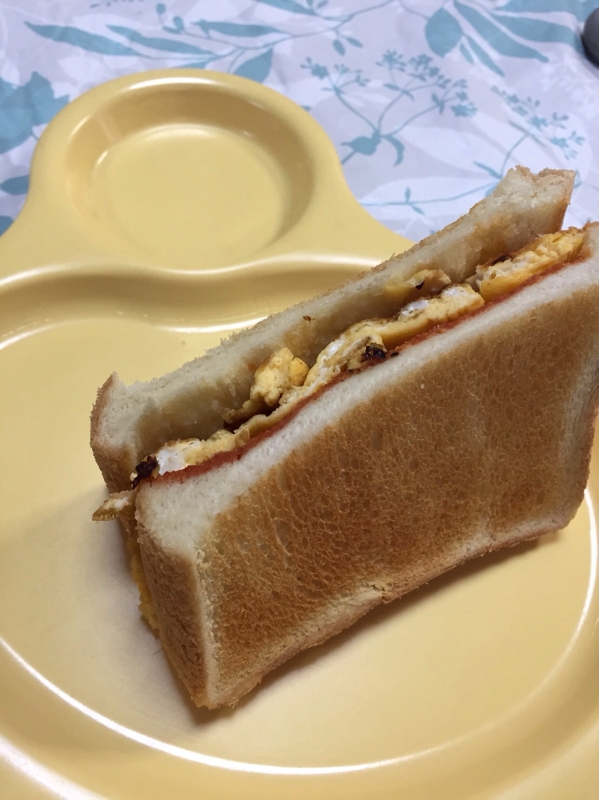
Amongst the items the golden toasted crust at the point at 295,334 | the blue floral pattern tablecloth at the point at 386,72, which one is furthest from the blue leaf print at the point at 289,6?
the golden toasted crust at the point at 295,334

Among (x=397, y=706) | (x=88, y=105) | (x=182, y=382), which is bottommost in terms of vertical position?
(x=397, y=706)

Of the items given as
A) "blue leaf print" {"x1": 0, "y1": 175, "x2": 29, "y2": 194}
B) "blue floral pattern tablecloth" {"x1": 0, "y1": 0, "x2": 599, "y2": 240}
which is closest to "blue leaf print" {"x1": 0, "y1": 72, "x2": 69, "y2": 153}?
"blue floral pattern tablecloth" {"x1": 0, "y1": 0, "x2": 599, "y2": 240}

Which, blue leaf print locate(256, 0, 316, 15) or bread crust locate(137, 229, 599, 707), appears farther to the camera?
blue leaf print locate(256, 0, 316, 15)

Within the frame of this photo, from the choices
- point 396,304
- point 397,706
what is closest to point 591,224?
point 396,304

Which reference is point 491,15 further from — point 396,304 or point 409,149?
point 396,304

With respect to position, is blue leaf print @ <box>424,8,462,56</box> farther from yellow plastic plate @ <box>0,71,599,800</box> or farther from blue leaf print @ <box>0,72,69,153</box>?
blue leaf print @ <box>0,72,69,153</box>

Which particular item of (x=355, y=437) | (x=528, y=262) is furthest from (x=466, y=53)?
(x=355, y=437)
